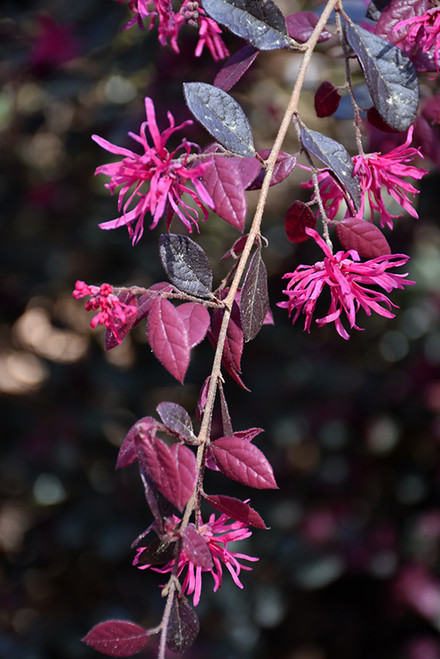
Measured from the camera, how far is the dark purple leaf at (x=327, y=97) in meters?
0.76

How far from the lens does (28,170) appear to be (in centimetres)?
248

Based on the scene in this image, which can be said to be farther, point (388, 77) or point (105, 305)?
point (388, 77)

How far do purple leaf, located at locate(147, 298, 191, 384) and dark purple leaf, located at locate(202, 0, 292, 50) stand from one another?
278 millimetres

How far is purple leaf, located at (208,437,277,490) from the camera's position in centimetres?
57

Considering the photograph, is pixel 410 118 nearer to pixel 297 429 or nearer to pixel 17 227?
pixel 297 429

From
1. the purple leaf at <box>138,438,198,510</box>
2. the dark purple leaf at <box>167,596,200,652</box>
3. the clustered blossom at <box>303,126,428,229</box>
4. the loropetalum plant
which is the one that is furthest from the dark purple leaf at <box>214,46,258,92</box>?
the dark purple leaf at <box>167,596,200,652</box>

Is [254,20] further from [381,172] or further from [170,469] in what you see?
[170,469]

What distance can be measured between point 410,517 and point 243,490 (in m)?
0.52

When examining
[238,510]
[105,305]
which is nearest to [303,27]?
[105,305]

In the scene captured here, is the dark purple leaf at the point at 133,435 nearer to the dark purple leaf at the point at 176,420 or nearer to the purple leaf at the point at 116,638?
the dark purple leaf at the point at 176,420

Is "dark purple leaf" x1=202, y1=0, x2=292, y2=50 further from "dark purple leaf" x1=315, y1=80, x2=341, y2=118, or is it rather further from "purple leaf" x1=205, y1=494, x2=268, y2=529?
"purple leaf" x1=205, y1=494, x2=268, y2=529

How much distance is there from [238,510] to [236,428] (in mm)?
1426

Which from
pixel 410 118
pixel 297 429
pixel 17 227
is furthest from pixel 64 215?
pixel 410 118

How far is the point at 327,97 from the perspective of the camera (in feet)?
2.52
